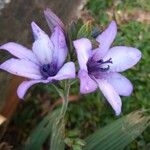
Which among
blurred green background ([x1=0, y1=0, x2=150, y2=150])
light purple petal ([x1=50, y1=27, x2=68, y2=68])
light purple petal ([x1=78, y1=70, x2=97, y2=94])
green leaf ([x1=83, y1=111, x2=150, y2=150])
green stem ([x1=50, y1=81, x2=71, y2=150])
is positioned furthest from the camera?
blurred green background ([x1=0, y1=0, x2=150, y2=150])

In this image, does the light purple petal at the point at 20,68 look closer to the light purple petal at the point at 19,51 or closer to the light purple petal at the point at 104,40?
the light purple petal at the point at 19,51

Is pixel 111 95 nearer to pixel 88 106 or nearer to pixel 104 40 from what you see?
pixel 104 40

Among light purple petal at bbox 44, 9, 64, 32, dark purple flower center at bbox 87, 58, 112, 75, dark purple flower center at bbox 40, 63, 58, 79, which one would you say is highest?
light purple petal at bbox 44, 9, 64, 32

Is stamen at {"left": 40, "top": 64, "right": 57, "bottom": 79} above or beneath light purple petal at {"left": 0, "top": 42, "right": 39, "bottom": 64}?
beneath

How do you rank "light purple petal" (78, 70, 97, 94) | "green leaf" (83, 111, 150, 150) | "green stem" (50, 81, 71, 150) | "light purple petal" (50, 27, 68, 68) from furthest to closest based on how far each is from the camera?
"green leaf" (83, 111, 150, 150) < "green stem" (50, 81, 71, 150) < "light purple petal" (50, 27, 68, 68) < "light purple petal" (78, 70, 97, 94)

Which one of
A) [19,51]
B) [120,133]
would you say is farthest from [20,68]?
[120,133]

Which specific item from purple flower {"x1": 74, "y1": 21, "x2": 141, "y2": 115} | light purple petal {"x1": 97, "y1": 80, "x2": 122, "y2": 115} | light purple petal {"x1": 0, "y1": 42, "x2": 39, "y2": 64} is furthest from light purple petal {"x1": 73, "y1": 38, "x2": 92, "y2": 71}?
light purple petal {"x1": 0, "y1": 42, "x2": 39, "y2": 64}

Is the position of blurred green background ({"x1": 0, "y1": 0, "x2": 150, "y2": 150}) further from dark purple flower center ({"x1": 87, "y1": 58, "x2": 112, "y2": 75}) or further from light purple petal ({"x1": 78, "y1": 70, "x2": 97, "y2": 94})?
light purple petal ({"x1": 78, "y1": 70, "x2": 97, "y2": 94})
